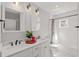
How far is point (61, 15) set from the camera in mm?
3537

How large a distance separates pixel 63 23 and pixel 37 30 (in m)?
0.91

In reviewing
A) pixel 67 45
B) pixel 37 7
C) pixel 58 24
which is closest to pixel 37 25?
pixel 37 7

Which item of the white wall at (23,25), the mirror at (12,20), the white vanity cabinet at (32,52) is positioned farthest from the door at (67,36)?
the mirror at (12,20)

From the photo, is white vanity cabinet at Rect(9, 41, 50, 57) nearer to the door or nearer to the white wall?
the white wall

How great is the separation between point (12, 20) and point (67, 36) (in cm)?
213

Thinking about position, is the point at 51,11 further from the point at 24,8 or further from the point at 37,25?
the point at 24,8

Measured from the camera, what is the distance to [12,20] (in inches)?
82.0

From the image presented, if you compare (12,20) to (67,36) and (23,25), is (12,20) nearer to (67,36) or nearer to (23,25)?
(23,25)

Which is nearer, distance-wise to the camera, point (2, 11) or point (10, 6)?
point (2, 11)

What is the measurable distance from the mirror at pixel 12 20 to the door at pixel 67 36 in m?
1.66

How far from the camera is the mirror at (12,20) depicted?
1.94m

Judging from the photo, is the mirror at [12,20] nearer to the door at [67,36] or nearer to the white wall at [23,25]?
the white wall at [23,25]

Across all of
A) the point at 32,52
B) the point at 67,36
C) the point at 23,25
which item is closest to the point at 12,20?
the point at 23,25

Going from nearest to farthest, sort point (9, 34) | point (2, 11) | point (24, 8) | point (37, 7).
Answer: point (2, 11) < point (9, 34) < point (24, 8) < point (37, 7)
